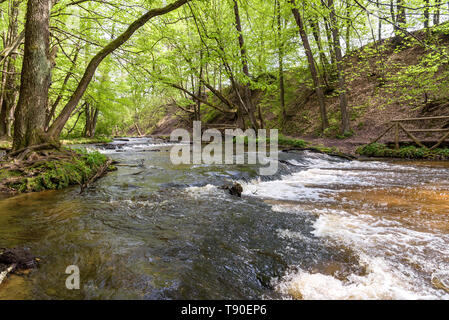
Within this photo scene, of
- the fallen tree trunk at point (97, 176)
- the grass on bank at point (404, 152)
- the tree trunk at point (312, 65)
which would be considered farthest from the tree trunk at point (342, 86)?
the fallen tree trunk at point (97, 176)

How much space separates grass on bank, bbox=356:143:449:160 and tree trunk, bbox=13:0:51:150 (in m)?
12.5

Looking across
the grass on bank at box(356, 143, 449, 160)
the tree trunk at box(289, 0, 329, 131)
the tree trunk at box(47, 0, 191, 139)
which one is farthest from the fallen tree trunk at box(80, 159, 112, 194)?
the tree trunk at box(289, 0, 329, 131)

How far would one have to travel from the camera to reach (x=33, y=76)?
4.82 metres

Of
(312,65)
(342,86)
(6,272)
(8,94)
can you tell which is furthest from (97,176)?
(312,65)

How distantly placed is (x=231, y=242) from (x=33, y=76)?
571cm

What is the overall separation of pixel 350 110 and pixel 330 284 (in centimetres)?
1590

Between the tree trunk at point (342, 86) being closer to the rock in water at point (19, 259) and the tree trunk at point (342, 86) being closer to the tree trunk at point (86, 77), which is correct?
the tree trunk at point (86, 77)

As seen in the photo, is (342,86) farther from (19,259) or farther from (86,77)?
(19,259)

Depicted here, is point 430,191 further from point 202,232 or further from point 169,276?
point 169,276

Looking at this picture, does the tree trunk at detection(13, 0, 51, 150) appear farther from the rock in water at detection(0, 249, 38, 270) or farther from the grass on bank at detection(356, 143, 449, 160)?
the grass on bank at detection(356, 143, 449, 160)

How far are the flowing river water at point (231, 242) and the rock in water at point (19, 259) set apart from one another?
9 cm

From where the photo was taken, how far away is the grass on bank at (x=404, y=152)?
8.49 m
